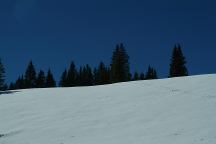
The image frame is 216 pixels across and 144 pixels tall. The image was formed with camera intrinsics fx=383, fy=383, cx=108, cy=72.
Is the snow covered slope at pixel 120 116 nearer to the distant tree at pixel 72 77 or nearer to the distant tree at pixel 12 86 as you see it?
the distant tree at pixel 72 77

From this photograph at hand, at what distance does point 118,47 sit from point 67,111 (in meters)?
60.6

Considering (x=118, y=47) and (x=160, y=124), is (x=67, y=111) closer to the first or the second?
(x=160, y=124)

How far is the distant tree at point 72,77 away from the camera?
96281 millimetres

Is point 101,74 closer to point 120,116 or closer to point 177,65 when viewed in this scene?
point 177,65

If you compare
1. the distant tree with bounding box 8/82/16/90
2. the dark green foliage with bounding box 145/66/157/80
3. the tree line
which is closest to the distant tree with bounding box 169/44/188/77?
the tree line

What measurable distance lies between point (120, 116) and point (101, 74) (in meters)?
70.8

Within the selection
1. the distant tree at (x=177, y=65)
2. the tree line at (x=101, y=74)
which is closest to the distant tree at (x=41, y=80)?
the tree line at (x=101, y=74)

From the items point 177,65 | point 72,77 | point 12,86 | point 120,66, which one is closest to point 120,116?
point 177,65

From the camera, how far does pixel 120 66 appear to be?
79250 mm

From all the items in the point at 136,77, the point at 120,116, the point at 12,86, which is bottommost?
the point at 120,116

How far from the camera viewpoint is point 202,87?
1016 inches

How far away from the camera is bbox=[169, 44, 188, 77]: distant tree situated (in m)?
70.4

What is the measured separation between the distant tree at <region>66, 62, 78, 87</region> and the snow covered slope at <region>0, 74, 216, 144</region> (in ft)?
216

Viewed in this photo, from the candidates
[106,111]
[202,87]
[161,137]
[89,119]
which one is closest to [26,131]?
[89,119]
